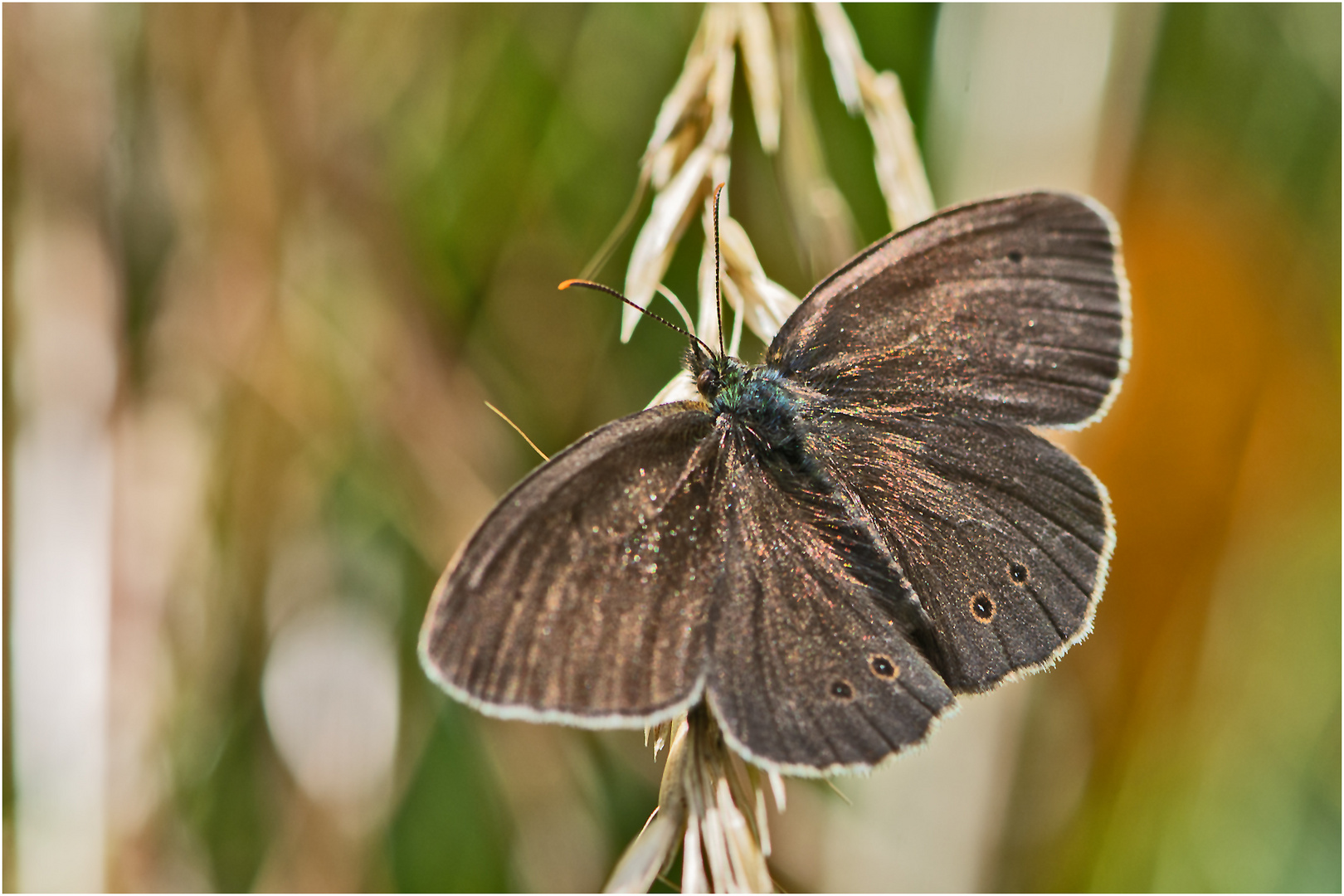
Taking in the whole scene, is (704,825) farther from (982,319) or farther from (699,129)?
(699,129)

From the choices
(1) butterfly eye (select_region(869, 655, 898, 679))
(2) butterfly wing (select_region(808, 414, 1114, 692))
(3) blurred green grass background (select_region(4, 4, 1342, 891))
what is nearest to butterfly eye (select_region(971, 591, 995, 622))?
(2) butterfly wing (select_region(808, 414, 1114, 692))

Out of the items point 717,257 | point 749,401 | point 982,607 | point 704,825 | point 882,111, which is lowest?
point 704,825

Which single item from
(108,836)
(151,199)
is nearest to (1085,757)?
(108,836)

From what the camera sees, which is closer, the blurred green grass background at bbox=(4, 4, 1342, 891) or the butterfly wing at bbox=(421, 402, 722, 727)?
the butterfly wing at bbox=(421, 402, 722, 727)

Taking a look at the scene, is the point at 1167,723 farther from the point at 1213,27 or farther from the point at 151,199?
the point at 151,199

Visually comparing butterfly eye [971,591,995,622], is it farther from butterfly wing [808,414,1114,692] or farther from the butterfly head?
the butterfly head

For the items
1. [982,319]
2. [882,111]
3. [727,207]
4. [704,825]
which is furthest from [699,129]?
[704,825]
